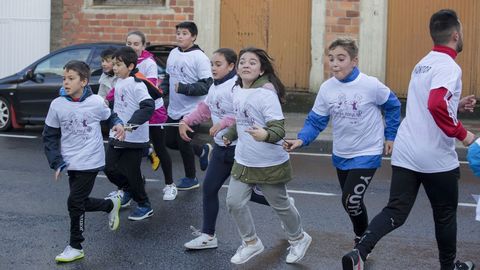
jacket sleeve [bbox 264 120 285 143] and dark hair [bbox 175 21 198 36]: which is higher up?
dark hair [bbox 175 21 198 36]

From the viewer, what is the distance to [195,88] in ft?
28.1

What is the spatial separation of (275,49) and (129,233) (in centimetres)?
983

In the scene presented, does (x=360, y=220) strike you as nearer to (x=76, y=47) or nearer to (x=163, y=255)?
(x=163, y=255)

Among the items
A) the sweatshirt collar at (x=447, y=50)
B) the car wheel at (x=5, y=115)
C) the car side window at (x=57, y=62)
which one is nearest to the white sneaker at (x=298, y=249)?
the sweatshirt collar at (x=447, y=50)

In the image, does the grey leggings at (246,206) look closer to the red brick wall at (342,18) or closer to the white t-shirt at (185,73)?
the white t-shirt at (185,73)

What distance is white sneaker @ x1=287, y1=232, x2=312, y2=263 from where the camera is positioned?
643 cm

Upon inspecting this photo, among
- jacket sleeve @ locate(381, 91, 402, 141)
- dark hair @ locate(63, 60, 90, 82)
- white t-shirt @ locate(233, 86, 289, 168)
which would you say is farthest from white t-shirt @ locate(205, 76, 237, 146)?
jacket sleeve @ locate(381, 91, 402, 141)

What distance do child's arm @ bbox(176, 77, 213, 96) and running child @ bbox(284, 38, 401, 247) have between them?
8.41 ft

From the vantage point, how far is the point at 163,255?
6668mm

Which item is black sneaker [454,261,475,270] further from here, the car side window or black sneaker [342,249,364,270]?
the car side window

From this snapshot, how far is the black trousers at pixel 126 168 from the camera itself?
7.61m

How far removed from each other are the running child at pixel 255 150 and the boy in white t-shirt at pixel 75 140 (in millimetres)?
1042

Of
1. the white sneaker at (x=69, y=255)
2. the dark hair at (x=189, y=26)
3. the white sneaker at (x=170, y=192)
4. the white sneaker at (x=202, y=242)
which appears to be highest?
the dark hair at (x=189, y=26)

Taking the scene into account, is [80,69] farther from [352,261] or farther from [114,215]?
[352,261]
